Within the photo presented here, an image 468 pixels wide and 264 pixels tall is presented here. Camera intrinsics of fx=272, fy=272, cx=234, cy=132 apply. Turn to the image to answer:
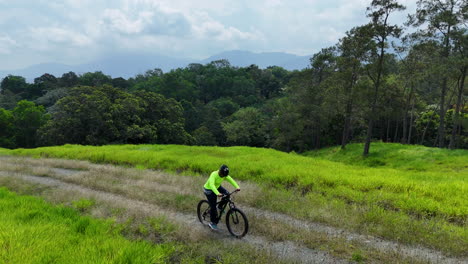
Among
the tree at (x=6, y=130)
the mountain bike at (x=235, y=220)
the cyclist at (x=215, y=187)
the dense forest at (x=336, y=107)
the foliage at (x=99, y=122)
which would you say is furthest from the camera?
the tree at (x=6, y=130)

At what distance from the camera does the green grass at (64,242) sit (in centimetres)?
584

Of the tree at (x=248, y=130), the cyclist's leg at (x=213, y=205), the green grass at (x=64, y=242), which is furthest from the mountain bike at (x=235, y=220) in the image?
the tree at (x=248, y=130)

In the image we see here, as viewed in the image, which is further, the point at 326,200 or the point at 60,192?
the point at 60,192

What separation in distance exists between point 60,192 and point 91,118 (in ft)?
104

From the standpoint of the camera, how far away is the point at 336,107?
39469 mm

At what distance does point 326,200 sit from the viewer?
11.6 metres

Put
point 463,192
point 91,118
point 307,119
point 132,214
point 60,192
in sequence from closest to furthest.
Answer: point 132,214
point 463,192
point 60,192
point 91,118
point 307,119

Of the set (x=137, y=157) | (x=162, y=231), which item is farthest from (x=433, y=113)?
(x=162, y=231)

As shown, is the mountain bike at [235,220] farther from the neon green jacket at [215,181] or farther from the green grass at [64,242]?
the green grass at [64,242]

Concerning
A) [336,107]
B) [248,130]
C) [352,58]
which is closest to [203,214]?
[352,58]

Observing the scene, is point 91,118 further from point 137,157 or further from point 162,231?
point 162,231

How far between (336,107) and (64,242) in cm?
3848

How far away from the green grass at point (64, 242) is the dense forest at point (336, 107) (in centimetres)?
2901

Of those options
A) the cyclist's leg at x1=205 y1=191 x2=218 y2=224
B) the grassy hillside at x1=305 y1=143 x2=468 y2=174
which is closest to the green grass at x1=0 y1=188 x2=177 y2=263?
the cyclist's leg at x1=205 y1=191 x2=218 y2=224
